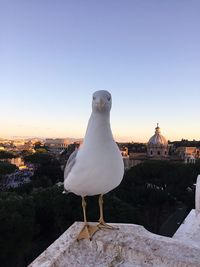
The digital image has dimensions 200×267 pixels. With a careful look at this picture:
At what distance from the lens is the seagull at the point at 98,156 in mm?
3781

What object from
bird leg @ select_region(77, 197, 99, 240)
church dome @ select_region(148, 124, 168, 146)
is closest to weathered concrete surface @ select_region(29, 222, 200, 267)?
bird leg @ select_region(77, 197, 99, 240)

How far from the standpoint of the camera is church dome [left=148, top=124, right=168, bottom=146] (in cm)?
6327

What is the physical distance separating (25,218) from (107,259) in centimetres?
1053

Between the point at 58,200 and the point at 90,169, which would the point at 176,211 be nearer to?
the point at 58,200

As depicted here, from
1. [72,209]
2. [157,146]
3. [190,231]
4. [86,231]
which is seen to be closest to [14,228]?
[72,209]

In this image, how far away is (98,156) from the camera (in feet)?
12.4

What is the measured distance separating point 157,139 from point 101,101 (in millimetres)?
60656

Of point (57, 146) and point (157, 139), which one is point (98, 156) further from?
point (57, 146)

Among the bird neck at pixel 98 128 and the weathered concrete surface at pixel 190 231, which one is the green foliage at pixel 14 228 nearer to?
the weathered concrete surface at pixel 190 231

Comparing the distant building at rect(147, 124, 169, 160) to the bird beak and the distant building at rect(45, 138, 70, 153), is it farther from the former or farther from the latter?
the bird beak

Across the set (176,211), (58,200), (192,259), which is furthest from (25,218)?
(176,211)

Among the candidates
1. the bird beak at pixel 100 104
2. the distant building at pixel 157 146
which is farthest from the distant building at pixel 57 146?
the bird beak at pixel 100 104

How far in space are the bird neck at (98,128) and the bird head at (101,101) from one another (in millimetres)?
67

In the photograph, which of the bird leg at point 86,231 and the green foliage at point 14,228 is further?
the green foliage at point 14,228
